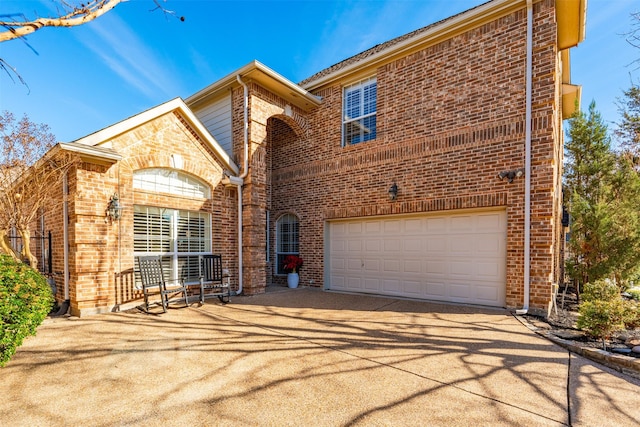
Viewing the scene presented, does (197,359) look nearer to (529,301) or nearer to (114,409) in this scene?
(114,409)

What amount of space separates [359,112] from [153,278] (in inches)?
274

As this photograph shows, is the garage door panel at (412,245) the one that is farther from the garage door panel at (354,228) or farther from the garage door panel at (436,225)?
the garage door panel at (354,228)

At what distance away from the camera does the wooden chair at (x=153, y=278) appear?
20.2 feet

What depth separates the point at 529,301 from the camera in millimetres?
6250

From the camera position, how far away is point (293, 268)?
9.53 meters

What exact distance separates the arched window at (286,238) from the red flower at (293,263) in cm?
43

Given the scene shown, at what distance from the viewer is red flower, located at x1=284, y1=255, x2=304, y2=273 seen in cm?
952

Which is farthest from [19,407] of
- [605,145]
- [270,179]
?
[605,145]

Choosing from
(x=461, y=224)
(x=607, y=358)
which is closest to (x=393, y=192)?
(x=461, y=224)

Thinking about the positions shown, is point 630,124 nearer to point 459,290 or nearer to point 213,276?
point 459,290

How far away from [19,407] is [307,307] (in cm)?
473

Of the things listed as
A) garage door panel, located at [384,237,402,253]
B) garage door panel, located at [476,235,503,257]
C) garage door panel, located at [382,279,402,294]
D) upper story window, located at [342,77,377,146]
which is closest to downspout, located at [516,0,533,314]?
garage door panel, located at [476,235,503,257]

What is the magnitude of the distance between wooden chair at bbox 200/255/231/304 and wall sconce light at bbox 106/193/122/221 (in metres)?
2.11

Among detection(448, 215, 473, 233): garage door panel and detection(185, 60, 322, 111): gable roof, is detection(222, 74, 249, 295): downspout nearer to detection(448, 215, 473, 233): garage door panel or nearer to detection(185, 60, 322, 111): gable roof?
detection(185, 60, 322, 111): gable roof
